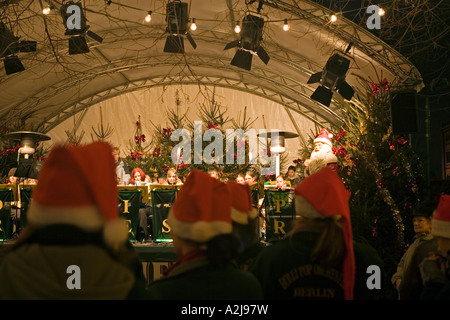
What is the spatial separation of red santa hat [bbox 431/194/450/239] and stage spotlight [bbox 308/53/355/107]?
6.88 metres

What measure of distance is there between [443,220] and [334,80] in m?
7.36

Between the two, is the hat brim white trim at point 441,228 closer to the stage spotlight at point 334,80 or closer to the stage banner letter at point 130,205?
the stage banner letter at point 130,205

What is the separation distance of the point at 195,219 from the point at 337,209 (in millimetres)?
878

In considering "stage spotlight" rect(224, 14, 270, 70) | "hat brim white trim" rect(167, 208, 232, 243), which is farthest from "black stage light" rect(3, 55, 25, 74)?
"hat brim white trim" rect(167, 208, 232, 243)

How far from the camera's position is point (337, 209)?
9.23 ft

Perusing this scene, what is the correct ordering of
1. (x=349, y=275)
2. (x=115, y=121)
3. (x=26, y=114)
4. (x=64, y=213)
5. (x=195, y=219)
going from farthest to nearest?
(x=115, y=121)
(x=26, y=114)
(x=349, y=275)
(x=195, y=219)
(x=64, y=213)

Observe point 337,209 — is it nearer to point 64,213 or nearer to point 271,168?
point 64,213

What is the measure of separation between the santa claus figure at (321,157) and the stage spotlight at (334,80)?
1.65m

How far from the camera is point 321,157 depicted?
325 inches

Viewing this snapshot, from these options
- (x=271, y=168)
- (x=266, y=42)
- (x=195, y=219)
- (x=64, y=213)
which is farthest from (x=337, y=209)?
(x=271, y=168)

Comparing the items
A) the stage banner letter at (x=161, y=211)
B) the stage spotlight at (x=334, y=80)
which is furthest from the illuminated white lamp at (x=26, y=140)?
the stage spotlight at (x=334, y=80)

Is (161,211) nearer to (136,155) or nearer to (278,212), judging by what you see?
(278,212)

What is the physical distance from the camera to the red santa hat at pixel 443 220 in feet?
11.3

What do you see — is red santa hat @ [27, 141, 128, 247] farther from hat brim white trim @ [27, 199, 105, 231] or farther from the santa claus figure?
the santa claus figure
